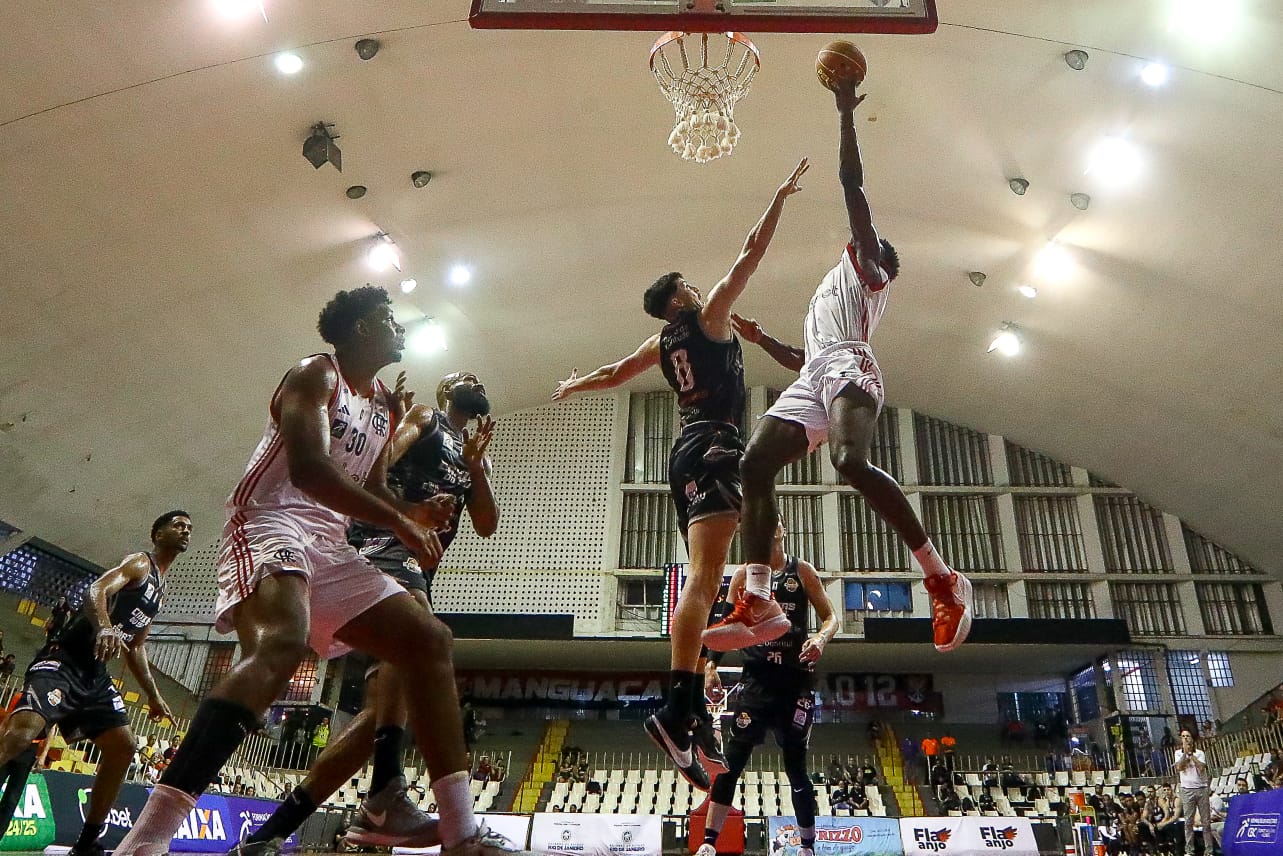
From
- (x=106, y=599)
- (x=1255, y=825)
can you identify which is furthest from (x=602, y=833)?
(x=106, y=599)

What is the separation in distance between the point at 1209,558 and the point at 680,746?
777 inches

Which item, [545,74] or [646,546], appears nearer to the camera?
[545,74]

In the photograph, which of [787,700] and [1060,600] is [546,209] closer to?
[787,700]

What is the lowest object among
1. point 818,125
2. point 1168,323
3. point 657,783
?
point 657,783

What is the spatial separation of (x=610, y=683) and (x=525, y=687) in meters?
2.03

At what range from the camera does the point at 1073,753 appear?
61.6 feet

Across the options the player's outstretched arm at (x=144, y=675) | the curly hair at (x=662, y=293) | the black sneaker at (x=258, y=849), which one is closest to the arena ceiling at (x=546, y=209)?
the player's outstretched arm at (x=144, y=675)

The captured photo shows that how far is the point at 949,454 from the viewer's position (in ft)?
67.9

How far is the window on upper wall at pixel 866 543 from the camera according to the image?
63.6 ft

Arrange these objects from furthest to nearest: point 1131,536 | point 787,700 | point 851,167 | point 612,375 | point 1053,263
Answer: point 1131,536
point 1053,263
point 787,700
point 612,375
point 851,167

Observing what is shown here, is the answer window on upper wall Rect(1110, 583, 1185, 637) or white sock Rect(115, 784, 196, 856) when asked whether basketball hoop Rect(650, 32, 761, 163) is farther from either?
window on upper wall Rect(1110, 583, 1185, 637)

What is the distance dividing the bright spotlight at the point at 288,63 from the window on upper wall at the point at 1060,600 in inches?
671

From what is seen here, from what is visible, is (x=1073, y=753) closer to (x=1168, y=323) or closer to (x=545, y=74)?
(x=1168, y=323)

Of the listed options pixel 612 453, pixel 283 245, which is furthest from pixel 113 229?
pixel 612 453
